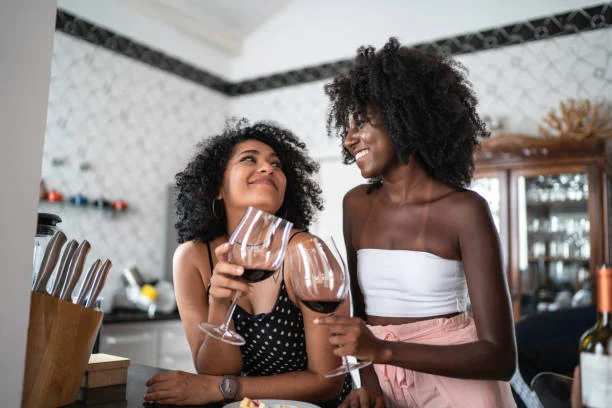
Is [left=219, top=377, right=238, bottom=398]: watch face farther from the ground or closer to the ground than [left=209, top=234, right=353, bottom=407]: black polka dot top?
closer to the ground

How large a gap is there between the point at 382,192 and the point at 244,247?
0.63m

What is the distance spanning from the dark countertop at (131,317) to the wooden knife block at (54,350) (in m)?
2.27

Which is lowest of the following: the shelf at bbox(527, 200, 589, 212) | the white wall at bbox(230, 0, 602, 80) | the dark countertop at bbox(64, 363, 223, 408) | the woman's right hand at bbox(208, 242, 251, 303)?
the dark countertop at bbox(64, 363, 223, 408)

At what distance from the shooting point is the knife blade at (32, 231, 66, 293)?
0.95m

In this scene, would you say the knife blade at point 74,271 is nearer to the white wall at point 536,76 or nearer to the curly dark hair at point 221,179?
the curly dark hair at point 221,179

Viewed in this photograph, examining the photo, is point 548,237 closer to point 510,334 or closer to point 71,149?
point 510,334

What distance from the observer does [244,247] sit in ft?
3.03

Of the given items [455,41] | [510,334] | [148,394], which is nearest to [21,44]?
[148,394]

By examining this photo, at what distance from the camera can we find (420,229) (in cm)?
131

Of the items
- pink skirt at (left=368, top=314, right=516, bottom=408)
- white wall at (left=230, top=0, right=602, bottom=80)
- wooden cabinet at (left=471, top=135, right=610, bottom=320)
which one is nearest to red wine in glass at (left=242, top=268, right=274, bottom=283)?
pink skirt at (left=368, top=314, right=516, bottom=408)

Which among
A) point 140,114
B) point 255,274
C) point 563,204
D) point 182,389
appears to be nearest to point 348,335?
point 255,274

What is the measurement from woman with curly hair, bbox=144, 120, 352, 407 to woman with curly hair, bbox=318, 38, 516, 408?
167 mm

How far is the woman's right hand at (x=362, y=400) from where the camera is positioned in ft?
3.46

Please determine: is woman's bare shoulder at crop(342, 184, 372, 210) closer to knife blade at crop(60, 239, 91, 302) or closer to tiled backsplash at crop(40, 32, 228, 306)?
knife blade at crop(60, 239, 91, 302)
